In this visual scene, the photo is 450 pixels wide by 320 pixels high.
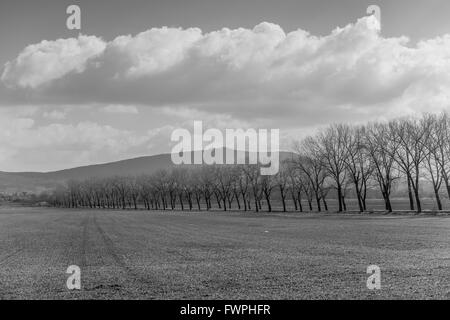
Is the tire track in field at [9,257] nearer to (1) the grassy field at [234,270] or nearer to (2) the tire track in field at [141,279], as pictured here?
(1) the grassy field at [234,270]

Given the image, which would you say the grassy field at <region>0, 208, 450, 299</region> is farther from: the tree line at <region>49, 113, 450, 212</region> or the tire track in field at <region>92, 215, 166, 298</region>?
the tree line at <region>49, 113, 450, 212</region>

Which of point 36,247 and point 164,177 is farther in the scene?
point 164,177

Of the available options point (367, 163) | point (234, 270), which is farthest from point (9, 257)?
point (367, 163)

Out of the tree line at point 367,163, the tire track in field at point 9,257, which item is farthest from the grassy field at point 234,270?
the tree line at point 367,163

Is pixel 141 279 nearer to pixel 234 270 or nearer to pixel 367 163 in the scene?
pixel 234 270

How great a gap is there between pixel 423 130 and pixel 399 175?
9611 mm

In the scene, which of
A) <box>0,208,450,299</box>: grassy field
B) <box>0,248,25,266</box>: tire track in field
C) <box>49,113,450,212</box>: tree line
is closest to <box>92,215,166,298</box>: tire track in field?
<box>0,208,450,299</box>: grassy field

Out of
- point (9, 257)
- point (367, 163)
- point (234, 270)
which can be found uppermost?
point (367, 163)

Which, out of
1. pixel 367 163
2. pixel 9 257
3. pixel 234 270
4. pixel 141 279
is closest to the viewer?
pixel 141 279
